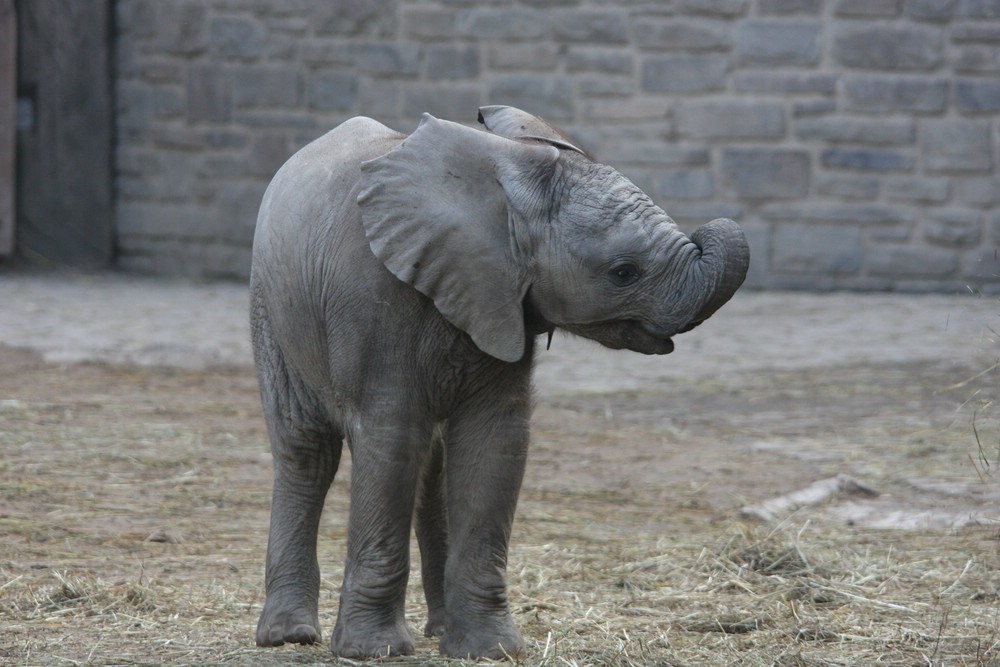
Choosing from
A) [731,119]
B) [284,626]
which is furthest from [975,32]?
[284,626]

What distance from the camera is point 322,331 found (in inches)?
169

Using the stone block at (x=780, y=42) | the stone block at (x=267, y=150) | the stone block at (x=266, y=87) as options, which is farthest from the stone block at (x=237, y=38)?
the stone block at (x=780, y=42)

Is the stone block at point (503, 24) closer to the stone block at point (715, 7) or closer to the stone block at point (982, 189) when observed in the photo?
the stone block at point (715, 7)

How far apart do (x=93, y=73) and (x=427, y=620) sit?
10.3 m

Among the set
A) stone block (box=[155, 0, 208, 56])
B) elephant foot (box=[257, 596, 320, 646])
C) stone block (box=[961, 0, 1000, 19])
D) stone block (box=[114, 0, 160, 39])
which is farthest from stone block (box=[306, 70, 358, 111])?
elephant foot (box=[257, 596, 320, 646])

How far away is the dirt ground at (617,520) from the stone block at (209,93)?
4253 mm

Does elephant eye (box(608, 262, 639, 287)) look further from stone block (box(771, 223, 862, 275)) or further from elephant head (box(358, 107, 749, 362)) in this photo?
stone block (box(771, 223, 862, 275))

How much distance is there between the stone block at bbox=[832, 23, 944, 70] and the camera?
13.1 metres

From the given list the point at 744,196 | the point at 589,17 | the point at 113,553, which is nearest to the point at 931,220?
the point at 744,196

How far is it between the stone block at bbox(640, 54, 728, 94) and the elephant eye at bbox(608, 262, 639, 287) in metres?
9.59

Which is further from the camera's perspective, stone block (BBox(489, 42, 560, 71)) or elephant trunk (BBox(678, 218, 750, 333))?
stone block (BBox(489, 42, 560, 71))

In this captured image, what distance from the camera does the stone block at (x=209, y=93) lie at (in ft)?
45.2

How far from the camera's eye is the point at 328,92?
13688mm

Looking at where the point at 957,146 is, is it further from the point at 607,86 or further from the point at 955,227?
the point at 607,86
